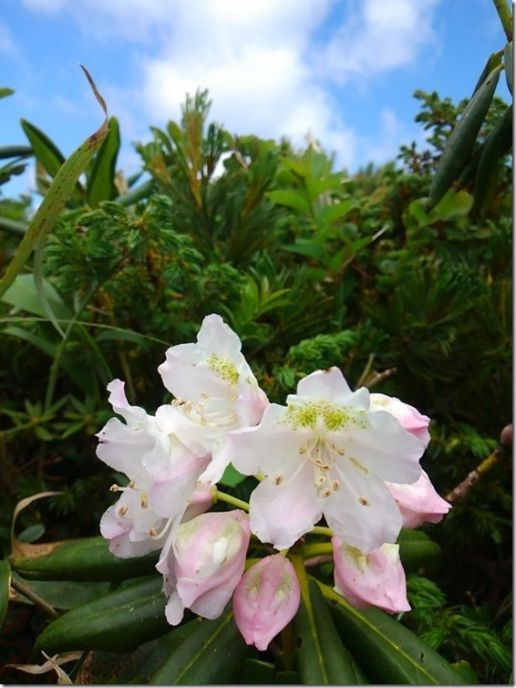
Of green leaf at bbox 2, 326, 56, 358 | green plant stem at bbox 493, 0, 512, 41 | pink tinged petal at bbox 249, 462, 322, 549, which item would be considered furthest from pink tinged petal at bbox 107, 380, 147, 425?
green plant stem at bbox 493, 0, 512, 41

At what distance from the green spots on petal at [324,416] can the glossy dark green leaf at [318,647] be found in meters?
0.15

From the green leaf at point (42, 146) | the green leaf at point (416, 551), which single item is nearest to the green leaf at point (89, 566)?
the green leaf at point (416, 551)

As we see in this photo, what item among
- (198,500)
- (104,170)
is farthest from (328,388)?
(104,170)

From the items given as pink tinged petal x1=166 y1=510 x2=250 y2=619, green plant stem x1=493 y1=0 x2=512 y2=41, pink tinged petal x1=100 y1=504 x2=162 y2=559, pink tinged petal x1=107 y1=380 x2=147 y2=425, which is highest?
green plant stem x1=493 y1=0 x2=512 y2=41

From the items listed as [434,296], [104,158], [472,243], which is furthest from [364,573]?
[104,158]

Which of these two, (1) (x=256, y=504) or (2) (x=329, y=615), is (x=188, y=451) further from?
(2) (x=329, y=615)

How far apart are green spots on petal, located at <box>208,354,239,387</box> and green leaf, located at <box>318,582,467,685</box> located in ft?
0.65

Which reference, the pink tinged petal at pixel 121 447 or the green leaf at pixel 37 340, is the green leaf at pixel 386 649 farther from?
the green leaf at pixel 37 340

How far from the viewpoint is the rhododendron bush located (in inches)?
17.4

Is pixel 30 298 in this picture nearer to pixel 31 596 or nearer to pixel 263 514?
pixel 31 596

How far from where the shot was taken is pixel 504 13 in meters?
0.54

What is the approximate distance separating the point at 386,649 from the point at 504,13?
20.5 inches

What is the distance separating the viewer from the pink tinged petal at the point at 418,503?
0.48m

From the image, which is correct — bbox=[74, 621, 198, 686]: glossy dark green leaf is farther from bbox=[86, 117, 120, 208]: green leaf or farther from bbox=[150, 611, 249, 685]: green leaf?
bbox=[86, 117, 120, 208]: green leaf
